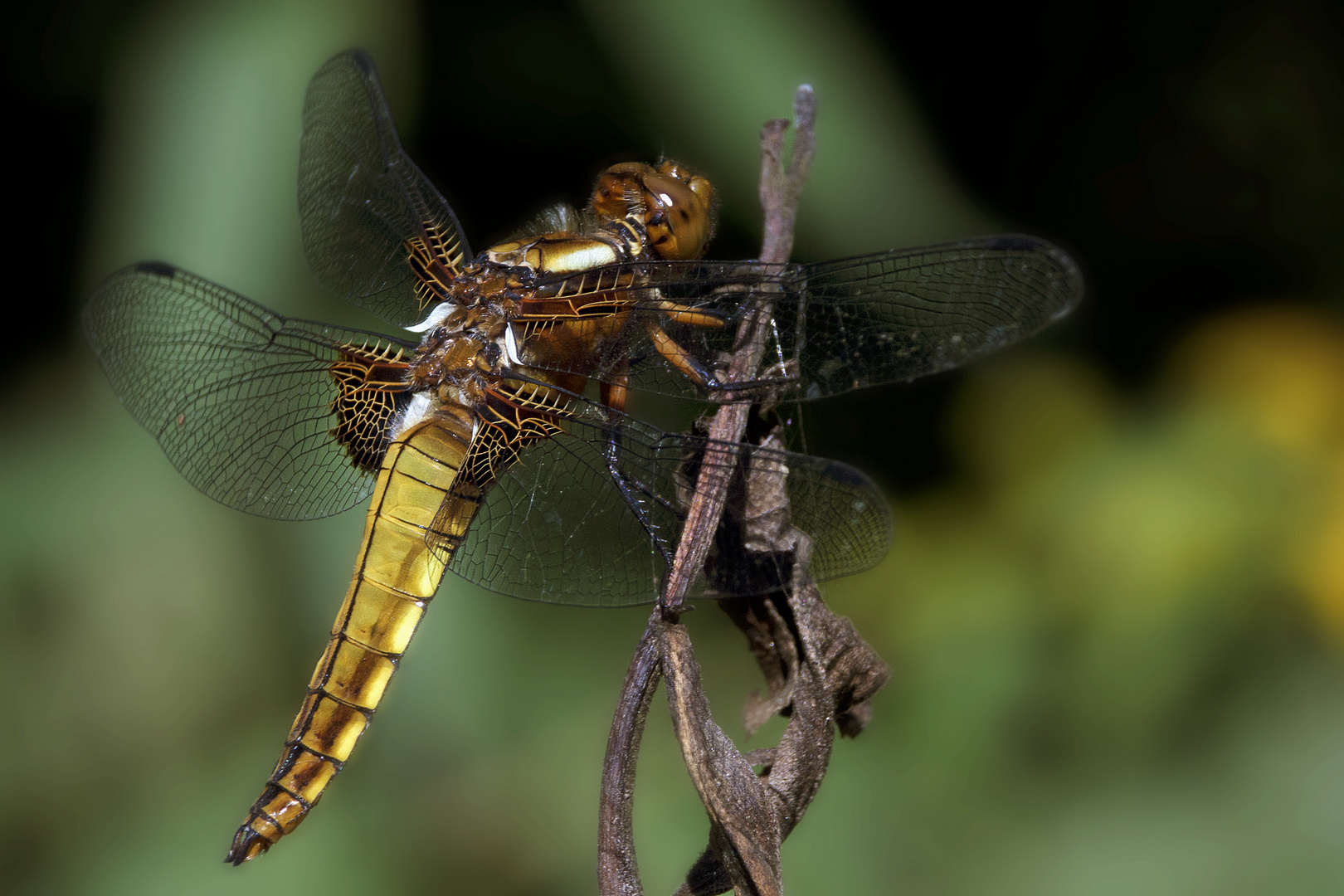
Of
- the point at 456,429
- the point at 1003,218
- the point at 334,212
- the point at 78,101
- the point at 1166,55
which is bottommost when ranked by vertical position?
the point at 456,429

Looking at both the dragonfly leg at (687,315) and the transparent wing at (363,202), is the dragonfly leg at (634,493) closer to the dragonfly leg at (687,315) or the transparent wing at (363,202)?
the dragonfly leg at (687,315)

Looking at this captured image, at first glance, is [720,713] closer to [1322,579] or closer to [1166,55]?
[1322,579]

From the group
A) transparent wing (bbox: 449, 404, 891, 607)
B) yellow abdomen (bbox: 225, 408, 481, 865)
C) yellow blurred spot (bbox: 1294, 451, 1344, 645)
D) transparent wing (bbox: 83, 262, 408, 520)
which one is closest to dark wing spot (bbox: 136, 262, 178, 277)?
transparent wing (bbox: 83, 262, 408, 520)

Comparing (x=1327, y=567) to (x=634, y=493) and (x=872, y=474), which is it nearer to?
(x=872, y=474)

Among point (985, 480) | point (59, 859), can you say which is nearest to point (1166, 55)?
point (985, 480)

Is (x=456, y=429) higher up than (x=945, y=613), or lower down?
higher up

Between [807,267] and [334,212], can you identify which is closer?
[807,267]

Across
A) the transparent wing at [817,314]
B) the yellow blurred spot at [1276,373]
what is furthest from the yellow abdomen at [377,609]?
the yellow blurred spot at [1276,373]
